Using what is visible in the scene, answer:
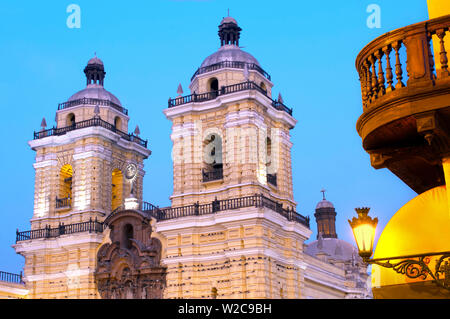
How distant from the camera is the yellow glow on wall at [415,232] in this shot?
7.94 meters

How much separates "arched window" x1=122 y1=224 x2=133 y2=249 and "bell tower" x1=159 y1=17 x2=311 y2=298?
2.64 metres

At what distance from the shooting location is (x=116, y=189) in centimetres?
3969

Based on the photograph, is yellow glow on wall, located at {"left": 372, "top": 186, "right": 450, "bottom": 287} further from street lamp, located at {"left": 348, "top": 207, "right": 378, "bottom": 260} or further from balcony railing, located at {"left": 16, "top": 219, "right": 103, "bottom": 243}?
balcony railing, located at {"left": 16, "top": 219, "right": 103, "bottom": 243}

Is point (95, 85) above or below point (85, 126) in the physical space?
above

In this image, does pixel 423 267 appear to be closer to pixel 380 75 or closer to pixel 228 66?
pixel 380 75

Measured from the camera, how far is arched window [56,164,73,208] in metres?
37.7

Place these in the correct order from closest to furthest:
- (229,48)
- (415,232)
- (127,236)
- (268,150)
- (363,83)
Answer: (363,83)
(415,232)
(268,150)
(127,236)
(229,48)

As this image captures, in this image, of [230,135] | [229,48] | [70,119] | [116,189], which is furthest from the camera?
[70,119]

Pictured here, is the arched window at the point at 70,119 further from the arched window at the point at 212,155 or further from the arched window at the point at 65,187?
the arched window at the point at 212,155

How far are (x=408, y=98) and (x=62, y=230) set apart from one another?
105 ft

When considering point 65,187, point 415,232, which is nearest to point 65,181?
point 65,187

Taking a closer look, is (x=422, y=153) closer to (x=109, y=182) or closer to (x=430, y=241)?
(x=430, y=241)

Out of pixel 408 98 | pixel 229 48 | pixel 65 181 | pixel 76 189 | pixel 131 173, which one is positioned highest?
pixel 229 48
